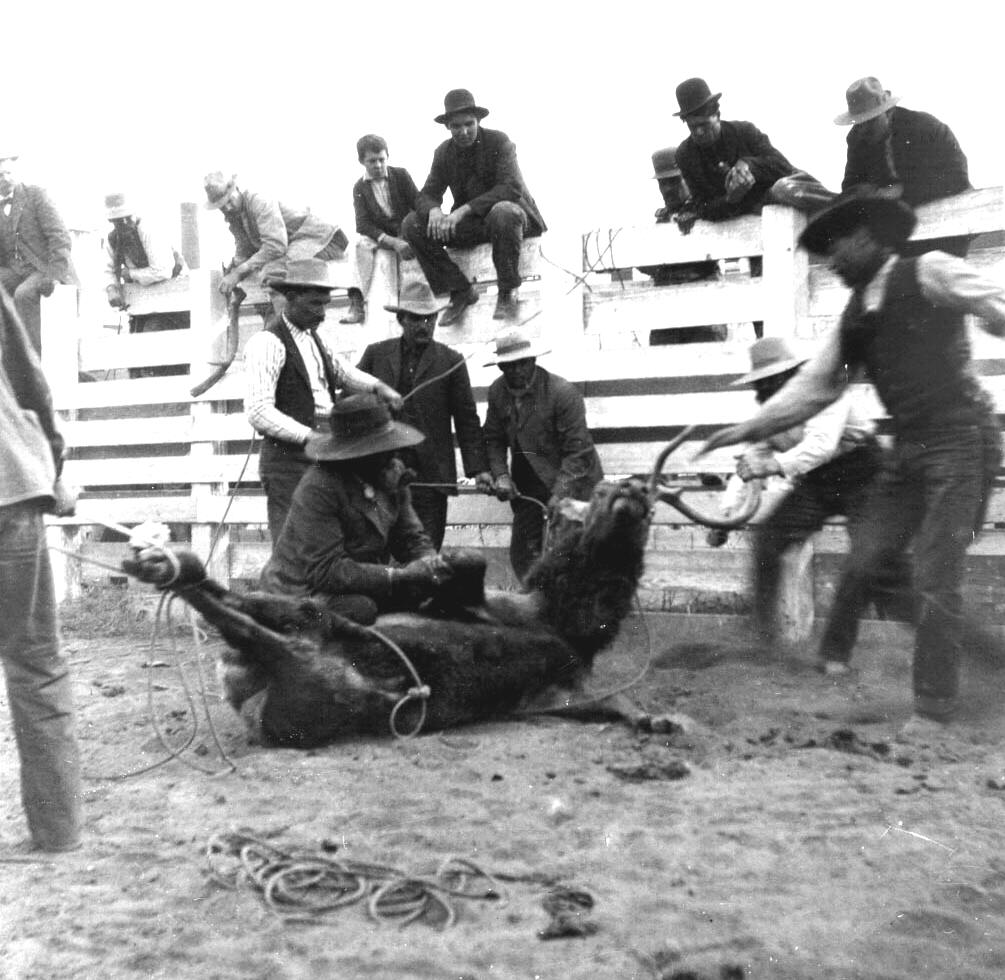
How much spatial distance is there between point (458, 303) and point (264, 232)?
1.55 m

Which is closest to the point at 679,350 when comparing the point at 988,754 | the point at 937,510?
the point at 937,510

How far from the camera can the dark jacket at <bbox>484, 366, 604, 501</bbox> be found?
7453 millimetres

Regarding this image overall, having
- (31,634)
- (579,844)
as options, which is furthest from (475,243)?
(579,844)

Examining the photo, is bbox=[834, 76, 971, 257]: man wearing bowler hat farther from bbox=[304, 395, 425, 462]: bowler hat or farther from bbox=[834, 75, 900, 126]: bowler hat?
bbox=[304, 395, 425, 462]: bowler hat

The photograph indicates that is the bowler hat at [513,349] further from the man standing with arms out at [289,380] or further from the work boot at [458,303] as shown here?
the work boot at [458,303]

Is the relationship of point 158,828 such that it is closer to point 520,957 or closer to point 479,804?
point 479,804

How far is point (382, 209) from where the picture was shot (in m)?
8.61

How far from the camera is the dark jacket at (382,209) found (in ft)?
28.0

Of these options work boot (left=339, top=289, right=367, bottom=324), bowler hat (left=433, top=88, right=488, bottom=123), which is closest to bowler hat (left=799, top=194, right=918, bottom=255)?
bowler hat (left=433, top=88, right=488, bottom=123)

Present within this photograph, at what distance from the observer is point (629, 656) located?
23.8 feet

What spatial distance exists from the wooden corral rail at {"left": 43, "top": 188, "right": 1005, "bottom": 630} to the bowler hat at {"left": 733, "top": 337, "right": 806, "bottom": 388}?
0.78 feet

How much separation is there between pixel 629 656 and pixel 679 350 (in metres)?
2.10

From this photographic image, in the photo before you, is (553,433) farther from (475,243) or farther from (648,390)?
(475,243)

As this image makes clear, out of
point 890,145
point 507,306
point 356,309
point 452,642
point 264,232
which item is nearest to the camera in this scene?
point 452,642
